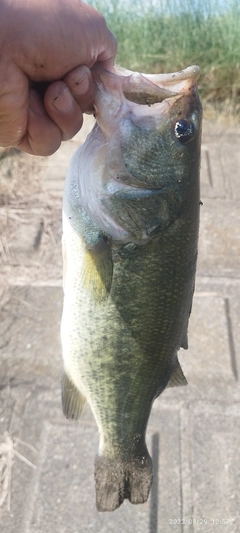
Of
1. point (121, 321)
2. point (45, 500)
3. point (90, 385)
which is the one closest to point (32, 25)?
point (121, 321)

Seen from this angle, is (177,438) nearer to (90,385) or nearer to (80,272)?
(90,385)

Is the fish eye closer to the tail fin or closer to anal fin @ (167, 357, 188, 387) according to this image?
anal fin @ (167, 357, 188, 387)

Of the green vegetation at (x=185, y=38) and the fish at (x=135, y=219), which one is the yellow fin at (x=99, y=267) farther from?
the green vegetation at (x=185, y=38)

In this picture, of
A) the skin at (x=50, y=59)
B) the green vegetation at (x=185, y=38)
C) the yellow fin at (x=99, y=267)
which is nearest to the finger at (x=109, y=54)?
the skin at (x=50, y=59)

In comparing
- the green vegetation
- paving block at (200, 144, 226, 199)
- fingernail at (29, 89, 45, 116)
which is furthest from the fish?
the green vegetation

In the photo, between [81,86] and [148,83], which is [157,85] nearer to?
[148,83]
